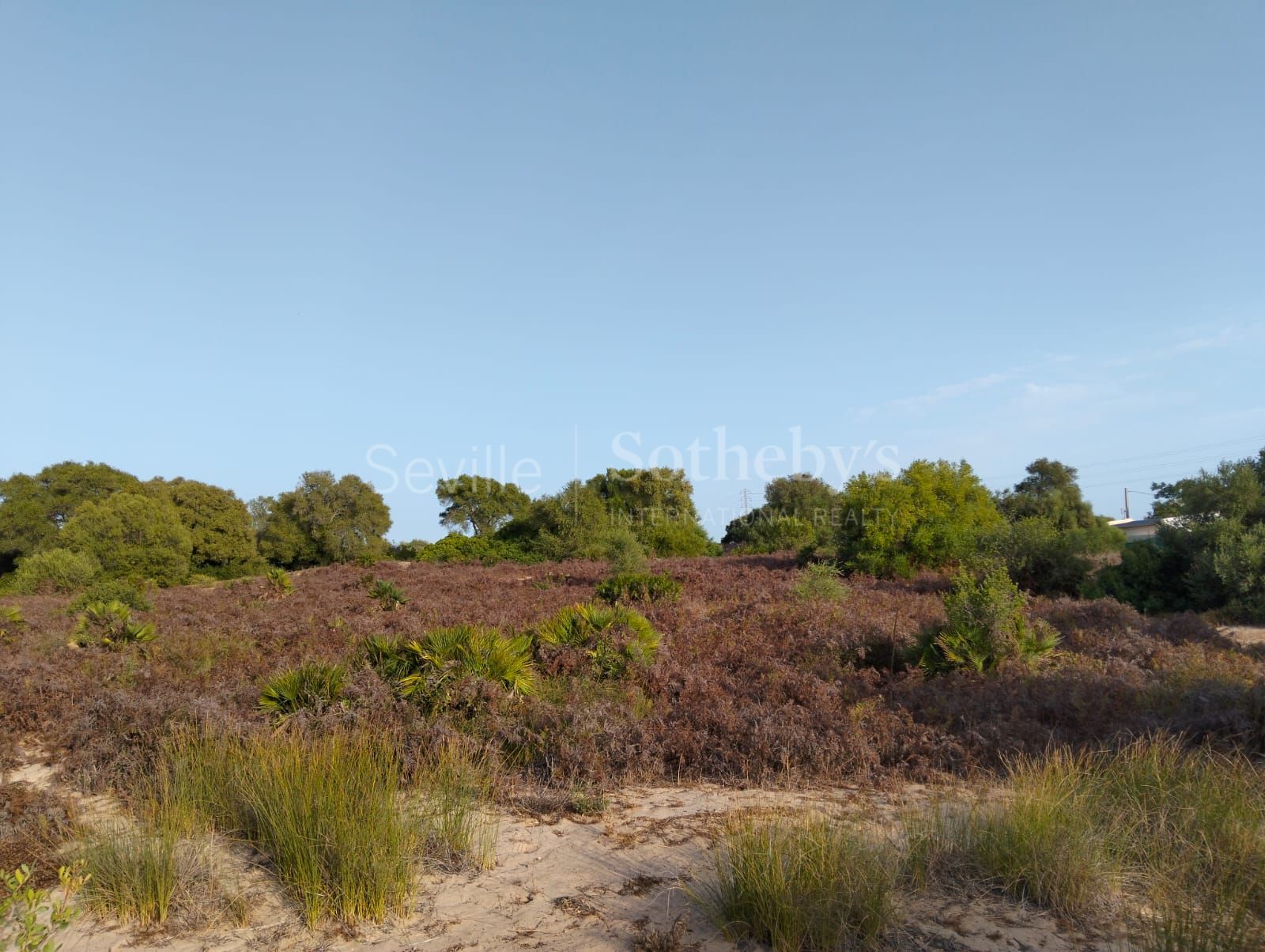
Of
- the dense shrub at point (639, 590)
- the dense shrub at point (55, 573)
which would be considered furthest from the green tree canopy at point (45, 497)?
the dense shrub at point (639, 590)

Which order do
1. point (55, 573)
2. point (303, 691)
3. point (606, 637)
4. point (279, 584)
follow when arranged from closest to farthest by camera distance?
point (303, 691) → point (606, 637) → point (279, 584) → point (55, 573)

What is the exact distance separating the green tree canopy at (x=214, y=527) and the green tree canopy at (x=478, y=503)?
10.1 m

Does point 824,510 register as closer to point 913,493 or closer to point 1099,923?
point 913,493

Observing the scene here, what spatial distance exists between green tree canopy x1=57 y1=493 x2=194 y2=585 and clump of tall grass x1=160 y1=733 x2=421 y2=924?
94.2 feet

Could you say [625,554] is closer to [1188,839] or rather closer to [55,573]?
[1188,839]

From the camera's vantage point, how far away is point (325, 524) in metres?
39.5

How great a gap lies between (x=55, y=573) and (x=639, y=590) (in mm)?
22884

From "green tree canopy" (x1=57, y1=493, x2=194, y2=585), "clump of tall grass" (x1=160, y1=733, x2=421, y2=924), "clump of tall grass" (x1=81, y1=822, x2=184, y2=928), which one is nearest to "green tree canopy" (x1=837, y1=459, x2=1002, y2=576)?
"clump of tall grass" (x1=160, y1=733, x2=421, y2=924)

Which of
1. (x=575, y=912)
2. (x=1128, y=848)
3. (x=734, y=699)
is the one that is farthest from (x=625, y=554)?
(x=1128, y=848)

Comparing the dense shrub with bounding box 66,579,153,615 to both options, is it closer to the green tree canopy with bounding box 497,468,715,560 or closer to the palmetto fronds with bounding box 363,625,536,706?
the palmetto fronds with bounding box 363,625,536,706

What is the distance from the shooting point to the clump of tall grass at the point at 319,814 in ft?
14.7

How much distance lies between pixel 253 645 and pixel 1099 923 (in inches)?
445

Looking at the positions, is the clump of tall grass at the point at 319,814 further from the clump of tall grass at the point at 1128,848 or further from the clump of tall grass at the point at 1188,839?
the clump of tall grass at the point at 1188,839

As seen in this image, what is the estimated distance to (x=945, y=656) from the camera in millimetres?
9391
